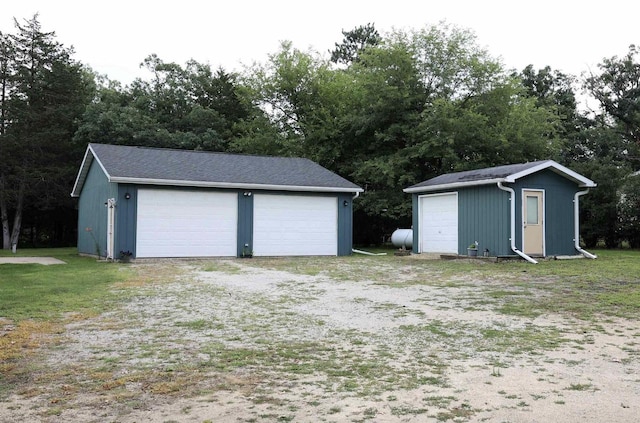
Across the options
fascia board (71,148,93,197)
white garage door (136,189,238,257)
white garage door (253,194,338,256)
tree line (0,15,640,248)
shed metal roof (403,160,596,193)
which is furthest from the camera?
tree line (0,15,640,248)

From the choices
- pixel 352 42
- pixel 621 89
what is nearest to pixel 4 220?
pixel 352 42

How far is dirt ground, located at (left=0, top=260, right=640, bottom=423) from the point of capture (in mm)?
3129

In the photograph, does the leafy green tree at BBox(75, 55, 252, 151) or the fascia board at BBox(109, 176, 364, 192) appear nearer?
the fascia board at BBox(109, 176, 364, 192)

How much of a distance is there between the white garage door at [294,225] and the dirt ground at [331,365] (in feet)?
31.0

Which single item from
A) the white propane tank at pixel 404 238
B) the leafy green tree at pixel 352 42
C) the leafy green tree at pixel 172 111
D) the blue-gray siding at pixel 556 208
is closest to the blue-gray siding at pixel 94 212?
the leafy green tree at pixel 172 111

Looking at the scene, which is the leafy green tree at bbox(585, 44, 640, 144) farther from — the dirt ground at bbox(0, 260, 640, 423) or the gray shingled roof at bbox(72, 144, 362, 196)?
the dirt ground at bbox(0, 260, 640, 423)

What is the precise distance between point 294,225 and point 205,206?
296 centimetres

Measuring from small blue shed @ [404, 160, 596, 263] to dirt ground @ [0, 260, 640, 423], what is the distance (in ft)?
23.6

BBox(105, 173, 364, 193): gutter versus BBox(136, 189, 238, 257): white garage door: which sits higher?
BBox(105, 173, 364, 193): gutter

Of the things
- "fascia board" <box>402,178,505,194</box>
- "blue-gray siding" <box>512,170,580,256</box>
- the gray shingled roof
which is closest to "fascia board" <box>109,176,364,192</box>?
the gray shingled roof

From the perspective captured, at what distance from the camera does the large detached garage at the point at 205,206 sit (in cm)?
1501

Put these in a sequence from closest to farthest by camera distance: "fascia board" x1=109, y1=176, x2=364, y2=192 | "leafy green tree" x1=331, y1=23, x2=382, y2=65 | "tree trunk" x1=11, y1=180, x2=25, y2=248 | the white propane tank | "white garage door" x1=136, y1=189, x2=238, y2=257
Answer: "fascia board" x1=109, y1=176, x2=364, y2=192 < "white garage door" x1=136, y1=189, x2=238, y2=257 < the white propane tank < "tree trunk" x1=11, y1=180, x2=25, y2=248 < "leafy green tree" x1=331, y1=23, x2=382, y2=65

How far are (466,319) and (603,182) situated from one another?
17.0 m

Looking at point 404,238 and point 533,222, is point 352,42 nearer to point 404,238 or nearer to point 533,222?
point 404,238
